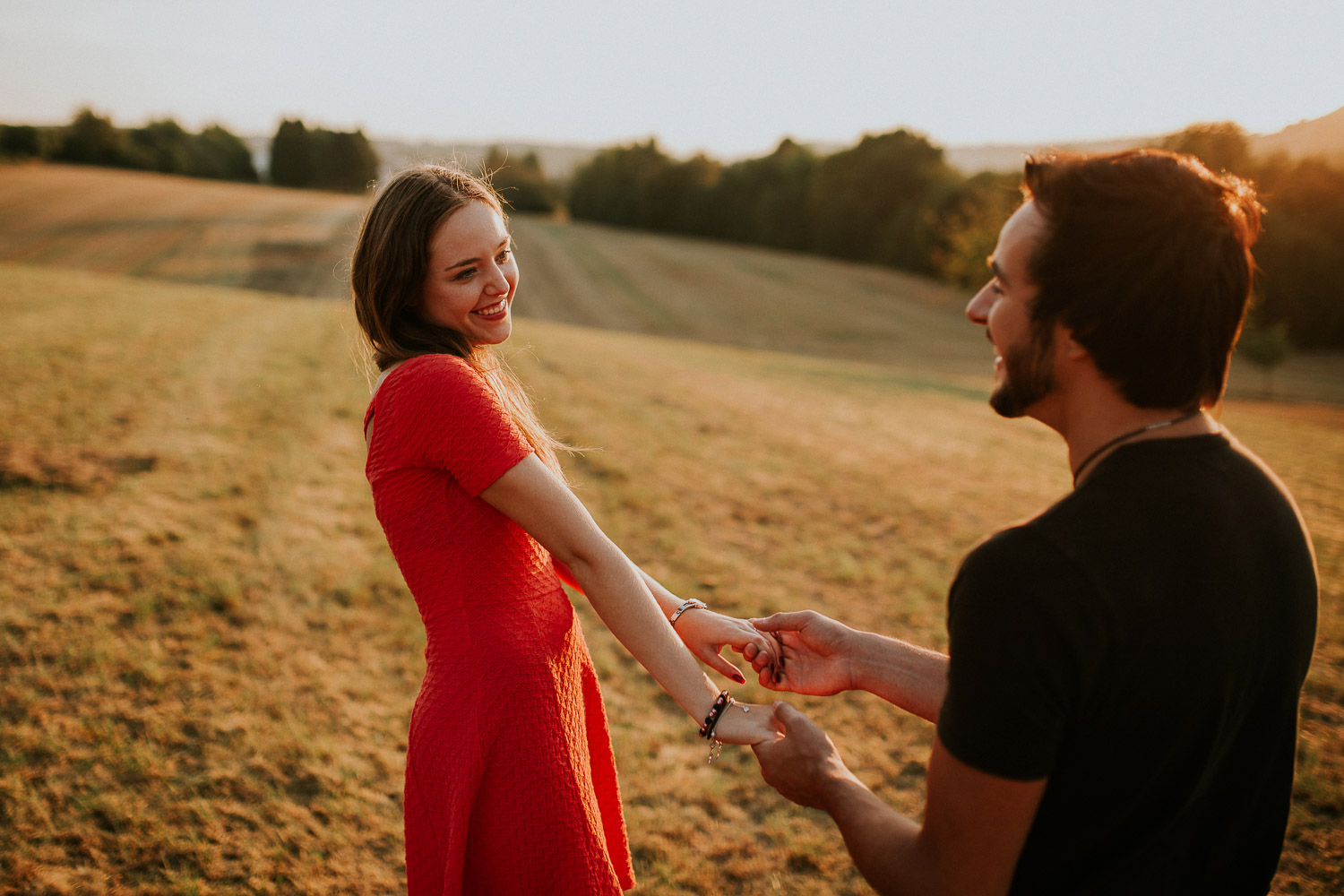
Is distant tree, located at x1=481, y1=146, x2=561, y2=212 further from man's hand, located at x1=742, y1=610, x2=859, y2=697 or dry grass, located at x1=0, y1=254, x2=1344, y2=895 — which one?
man's hand, located at x1=742, y1=610, x2=859, y2=697

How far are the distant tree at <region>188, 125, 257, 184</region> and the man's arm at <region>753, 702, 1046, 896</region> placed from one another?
81.6 meters

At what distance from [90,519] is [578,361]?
9201 mm

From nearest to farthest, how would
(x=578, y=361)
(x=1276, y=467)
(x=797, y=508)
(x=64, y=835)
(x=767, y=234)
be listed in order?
(x=64, y=835), (x=797, y=508), (x=1276, y=467), (x=578, y=361), (x=767, y=234)

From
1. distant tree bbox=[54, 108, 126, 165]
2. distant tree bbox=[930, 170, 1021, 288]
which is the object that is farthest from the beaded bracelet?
distant tree bbox=[54, 108, 126, 165]

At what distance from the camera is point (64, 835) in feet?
10.5

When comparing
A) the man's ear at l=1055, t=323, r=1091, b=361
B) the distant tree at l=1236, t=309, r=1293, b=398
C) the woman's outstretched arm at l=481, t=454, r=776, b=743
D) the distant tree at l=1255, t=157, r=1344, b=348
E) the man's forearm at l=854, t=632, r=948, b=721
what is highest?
the distant tree at l=1255, t=157, r=1344, b=348

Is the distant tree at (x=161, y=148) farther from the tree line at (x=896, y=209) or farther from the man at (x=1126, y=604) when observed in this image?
the man at (x=1126, y=604)

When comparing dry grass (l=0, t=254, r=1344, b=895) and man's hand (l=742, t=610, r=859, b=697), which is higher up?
man's hand (l=742, t=610, r=859, b=697)

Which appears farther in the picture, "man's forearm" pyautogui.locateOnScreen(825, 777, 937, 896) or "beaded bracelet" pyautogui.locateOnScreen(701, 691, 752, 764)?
Answer: "beaded bracelet" pyautogui.locateOnScreen(701, 691, 752, 764)

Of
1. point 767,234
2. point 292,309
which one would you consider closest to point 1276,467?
point 292,309

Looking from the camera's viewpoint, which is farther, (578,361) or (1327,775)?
(578,361)

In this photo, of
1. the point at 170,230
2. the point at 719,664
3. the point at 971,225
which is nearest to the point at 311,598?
the point at 719,664

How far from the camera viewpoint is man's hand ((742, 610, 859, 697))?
2.29 m

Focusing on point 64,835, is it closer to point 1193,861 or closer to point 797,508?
point 1193,861
